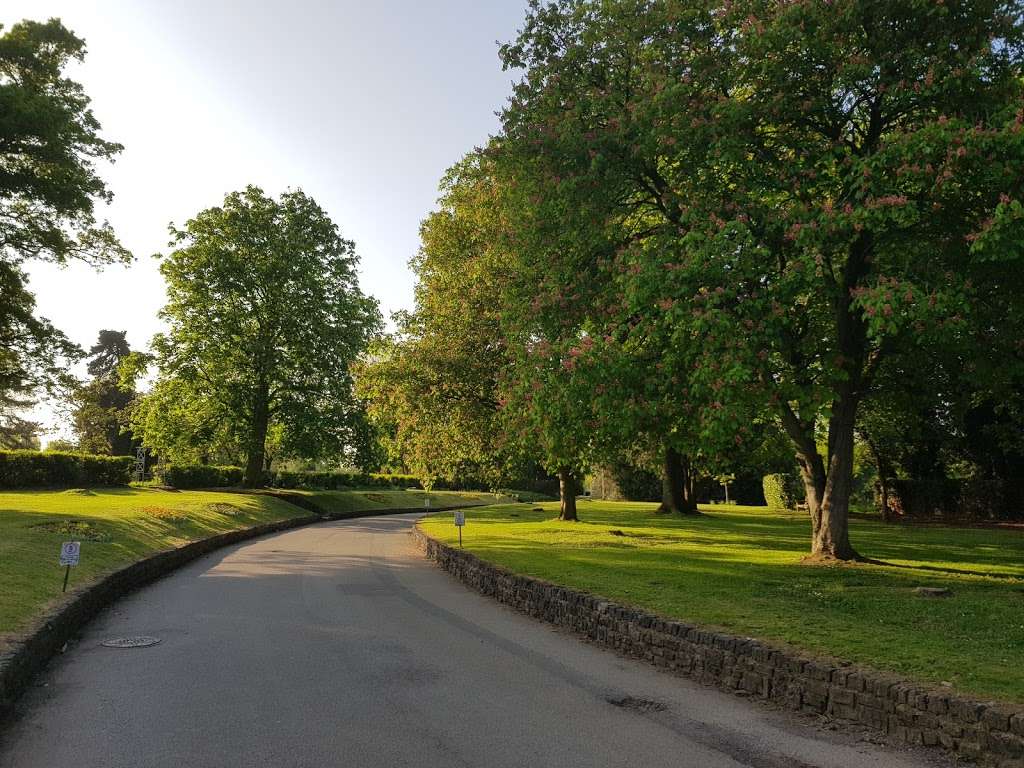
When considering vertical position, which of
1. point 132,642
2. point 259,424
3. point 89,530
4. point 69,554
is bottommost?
point 132,642

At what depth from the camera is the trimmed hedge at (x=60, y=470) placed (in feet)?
104

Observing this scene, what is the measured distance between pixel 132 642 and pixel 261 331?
29891 millimetres

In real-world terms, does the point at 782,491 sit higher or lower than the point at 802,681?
higher

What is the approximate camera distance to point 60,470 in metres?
34.5

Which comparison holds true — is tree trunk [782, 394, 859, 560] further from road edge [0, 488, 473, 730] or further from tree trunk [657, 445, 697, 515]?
tree trunk [657, 445, 697, 515]

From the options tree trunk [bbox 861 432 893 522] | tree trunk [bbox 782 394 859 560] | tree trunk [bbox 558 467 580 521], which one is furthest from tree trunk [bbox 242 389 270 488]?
tree trunk [bbox 861 432 893 522]

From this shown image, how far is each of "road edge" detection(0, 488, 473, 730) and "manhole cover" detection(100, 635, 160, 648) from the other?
0.57 meters

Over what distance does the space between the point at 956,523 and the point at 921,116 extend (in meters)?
24.3

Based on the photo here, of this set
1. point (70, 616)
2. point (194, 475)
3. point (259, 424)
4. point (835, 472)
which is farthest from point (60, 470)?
point (835, 472)

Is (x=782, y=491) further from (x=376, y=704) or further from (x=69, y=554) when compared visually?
(x=376, y=704)

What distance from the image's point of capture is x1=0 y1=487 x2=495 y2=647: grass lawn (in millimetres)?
10266

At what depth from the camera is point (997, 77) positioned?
1198 centimetres

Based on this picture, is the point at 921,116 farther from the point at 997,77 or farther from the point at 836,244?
the point at 836,244

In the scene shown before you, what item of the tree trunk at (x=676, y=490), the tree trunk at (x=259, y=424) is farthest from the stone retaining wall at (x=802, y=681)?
the tree trunk at (x=259, y=424)
